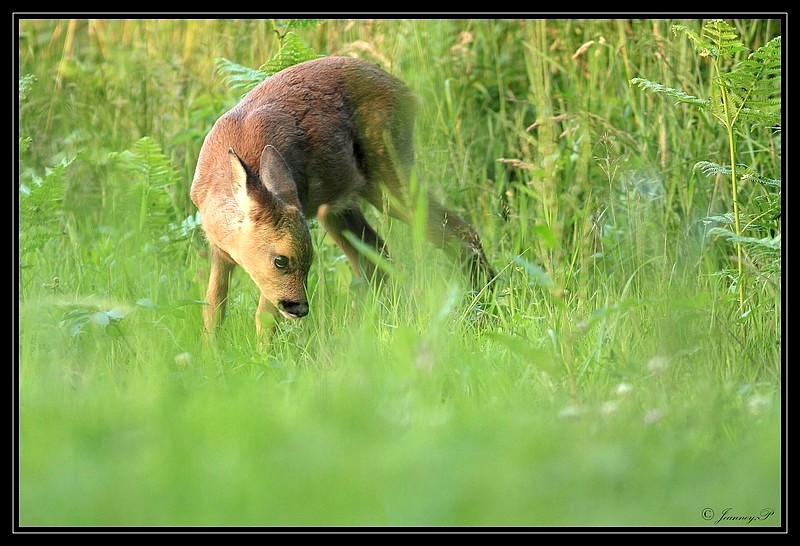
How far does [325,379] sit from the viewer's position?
A: 4562 millimetres

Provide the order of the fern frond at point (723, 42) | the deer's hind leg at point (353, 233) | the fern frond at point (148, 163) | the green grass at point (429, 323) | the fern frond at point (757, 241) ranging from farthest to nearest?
the fern frond at point (148, 163) < the deer's hind leg at point (353, 233) < the fern frond at point (723, 42) < the fern frond at point (757, 241) < the green grass at point (429, 323)

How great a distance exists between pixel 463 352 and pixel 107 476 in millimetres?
2070

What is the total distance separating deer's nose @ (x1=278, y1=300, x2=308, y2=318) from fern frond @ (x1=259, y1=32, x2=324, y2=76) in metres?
1.82

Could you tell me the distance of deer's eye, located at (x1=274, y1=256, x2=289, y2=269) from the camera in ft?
19.3

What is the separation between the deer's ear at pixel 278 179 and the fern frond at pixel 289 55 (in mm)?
1196

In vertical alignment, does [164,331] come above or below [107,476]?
below

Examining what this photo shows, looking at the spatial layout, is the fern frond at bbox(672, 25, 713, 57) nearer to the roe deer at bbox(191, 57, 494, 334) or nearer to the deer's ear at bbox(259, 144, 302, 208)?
the roe deer at bbox(191, 57, 494, 334)

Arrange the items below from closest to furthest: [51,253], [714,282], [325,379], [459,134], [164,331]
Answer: [325,379]
[164,331]
[714,282]
[51,253]
[459,134]

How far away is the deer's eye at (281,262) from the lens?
5.87 metres

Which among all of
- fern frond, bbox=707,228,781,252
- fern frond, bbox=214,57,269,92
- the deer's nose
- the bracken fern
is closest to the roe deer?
the deer's nose

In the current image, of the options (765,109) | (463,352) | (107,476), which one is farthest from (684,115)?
(107,476)

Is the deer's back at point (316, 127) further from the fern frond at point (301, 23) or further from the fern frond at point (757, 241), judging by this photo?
the fern frond at point (757, 241)

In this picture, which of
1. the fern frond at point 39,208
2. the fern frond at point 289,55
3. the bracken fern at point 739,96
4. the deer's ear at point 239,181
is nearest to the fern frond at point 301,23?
the fern frond at point 289,55

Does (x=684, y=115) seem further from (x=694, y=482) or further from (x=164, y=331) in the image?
(x=694, y=482)
